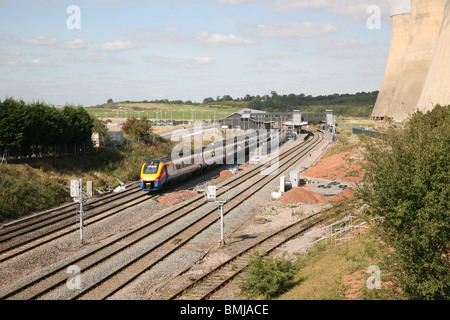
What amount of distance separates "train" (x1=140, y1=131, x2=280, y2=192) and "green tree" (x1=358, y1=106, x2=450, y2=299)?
25158 mm

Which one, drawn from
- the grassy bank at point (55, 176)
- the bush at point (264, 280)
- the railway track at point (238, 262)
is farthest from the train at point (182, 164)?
the bush at point (264, 280)

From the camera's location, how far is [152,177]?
3550 cm

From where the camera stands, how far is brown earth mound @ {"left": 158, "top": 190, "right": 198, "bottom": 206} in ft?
113

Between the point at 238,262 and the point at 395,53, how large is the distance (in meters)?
86.5

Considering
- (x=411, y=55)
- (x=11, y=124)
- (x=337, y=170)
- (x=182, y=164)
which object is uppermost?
(x=411, y=55)

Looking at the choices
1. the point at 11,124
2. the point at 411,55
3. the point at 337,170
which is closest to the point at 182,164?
the point at 11,124

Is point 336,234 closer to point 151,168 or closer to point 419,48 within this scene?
point 151,168

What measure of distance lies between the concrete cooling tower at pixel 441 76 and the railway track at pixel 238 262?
A: 36.7 meters

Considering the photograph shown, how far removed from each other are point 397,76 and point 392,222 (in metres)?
88.4

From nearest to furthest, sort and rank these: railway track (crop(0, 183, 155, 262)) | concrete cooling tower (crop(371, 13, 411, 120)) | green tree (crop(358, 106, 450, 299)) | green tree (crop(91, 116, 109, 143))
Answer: green tree (crop(358, 106, 450, 299)), railway track (crop(0, 183, 155, 262)), green tree (crop(91, 116, 109, 143)), concrete cooling tower (crop(371, 13, 411, 120))

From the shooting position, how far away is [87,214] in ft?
97.3

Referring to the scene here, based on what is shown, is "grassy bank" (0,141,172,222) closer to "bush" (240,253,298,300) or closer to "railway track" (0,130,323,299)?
"railway track" (0,130,323,299)

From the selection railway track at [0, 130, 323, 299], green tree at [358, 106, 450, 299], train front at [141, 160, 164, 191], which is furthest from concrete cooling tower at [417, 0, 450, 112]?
green tree at [358, 106, 450, 299]
